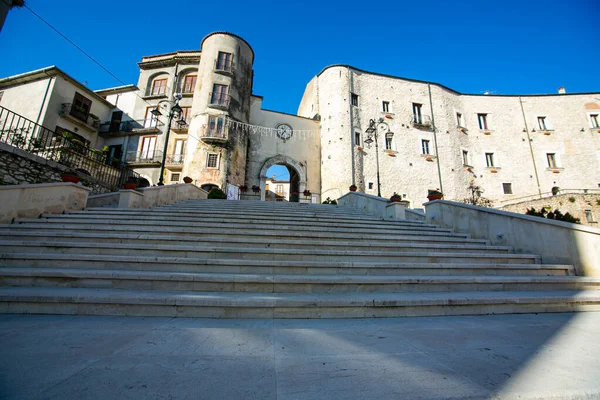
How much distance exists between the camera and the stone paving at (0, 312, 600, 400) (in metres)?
1.48

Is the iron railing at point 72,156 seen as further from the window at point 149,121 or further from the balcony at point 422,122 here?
the balcony at point 422,122

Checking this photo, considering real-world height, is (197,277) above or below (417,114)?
below

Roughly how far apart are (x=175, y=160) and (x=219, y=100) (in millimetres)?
5806

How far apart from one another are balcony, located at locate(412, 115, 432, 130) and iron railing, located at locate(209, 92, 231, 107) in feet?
54.0

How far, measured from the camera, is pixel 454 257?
15.8 ft

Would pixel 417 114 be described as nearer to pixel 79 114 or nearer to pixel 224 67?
pixel 224 67

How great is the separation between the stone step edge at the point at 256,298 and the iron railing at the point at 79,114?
2056cm

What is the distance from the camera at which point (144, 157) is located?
768 inches

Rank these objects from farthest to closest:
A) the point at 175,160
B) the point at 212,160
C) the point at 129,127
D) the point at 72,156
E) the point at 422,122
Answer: the point at 422,122
the point at 129,127
the point at 175,160
the point at 212,160
the point at 72,156

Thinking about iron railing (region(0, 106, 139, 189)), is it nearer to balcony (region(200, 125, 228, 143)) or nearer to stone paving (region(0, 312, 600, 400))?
balcony (region(200, 125, 228, 143))

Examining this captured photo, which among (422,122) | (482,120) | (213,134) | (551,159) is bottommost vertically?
(213,134)

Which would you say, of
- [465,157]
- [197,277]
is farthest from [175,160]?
[465,157]

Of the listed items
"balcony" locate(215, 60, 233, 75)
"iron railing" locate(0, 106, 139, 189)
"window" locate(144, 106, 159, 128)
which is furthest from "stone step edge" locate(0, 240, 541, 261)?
"window" locate(144, 106, 159, 128)

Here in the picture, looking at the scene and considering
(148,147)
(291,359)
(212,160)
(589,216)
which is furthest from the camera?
(148,147)
